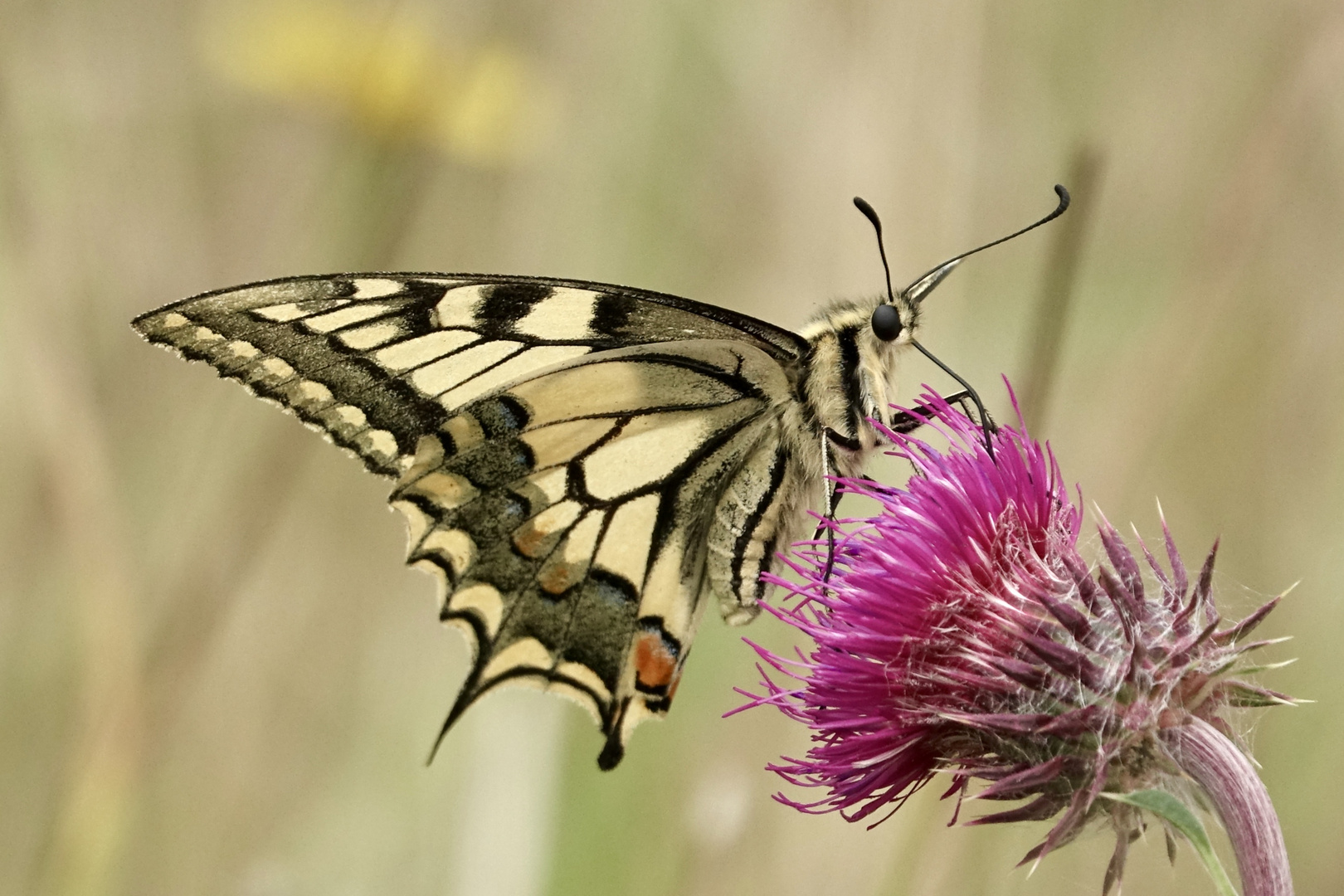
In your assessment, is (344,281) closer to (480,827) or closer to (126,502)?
(480,827)

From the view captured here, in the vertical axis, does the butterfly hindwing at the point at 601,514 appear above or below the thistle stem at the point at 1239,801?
above

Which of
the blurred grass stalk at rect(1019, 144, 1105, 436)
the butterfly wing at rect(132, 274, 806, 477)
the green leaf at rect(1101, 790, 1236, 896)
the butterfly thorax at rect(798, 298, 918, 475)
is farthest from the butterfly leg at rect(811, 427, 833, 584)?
the green leaf at rect(1101, 790, 1236, 896)

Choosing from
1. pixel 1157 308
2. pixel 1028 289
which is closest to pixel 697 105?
pixel 1028 289

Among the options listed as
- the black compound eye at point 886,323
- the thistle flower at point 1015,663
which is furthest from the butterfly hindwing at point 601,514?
the thistle flower at point 1015,663

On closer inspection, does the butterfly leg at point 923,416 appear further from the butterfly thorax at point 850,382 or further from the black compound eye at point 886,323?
the black compound eye at point 886,323

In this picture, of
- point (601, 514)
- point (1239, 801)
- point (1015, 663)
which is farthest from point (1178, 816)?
point (601, 514)

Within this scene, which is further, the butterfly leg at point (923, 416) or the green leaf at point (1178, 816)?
the butterfly leg at point (923, 416)

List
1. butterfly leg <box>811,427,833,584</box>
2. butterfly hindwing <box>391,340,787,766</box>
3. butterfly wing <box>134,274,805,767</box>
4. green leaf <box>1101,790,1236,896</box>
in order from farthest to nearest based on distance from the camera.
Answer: butterfly hindwing <box>391,340,787,766</box> < butterfly wing <box>134,274,805,767</box> < butterfly leg <box>811,427,833,584</box> < green leaf <box>1101,790,1236,896</box>

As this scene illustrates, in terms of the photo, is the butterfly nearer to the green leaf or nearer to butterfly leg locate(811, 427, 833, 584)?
butterfly leg locate(811, 427, 833, 584)
